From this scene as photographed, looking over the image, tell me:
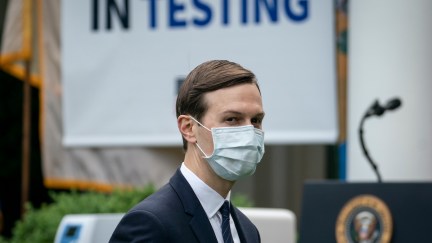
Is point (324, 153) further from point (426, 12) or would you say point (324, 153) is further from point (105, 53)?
point (426, 12)

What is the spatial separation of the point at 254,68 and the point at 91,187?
2035 mm

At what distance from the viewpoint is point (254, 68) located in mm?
8828

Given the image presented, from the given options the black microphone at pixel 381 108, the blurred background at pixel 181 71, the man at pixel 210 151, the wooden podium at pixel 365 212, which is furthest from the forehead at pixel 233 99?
the blurred background at pixel 181 71

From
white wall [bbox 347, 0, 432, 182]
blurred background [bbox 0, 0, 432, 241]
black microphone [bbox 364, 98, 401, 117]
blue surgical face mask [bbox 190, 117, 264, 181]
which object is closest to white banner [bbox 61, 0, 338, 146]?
blurred background [bbox 0, 0, 432, 241]

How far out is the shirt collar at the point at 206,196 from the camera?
3.01 meters

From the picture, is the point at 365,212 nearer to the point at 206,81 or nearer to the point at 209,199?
the point at 209,199

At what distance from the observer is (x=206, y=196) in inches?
119

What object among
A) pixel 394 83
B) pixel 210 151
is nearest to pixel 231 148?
pixel 210 151

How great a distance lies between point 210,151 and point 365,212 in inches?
90.0

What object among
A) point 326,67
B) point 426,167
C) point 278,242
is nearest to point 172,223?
point 278,242

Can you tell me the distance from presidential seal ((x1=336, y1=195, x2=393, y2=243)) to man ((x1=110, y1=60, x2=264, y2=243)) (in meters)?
2.07

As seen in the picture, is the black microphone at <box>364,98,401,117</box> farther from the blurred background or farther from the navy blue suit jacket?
the navy blue suit jacket

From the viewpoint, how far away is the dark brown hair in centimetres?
295

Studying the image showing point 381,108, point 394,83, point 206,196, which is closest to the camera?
point 206,196
